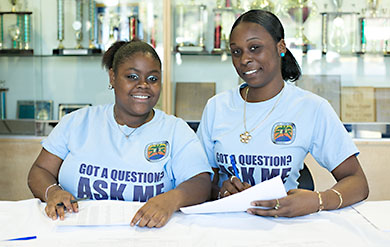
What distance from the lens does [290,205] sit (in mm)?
1388

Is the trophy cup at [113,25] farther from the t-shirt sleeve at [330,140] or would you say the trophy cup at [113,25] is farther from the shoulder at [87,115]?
the t-shirt sleeve at [330,140]

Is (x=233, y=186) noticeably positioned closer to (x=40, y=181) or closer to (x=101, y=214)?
(x=101, y=214)

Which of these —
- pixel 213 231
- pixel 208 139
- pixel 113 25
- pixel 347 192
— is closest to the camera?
pixel 213 231

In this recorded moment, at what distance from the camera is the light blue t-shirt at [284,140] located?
1.75 meters

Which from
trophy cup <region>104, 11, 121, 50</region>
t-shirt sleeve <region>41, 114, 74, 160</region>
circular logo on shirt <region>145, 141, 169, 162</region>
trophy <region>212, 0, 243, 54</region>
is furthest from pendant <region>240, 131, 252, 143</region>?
trophy cup <region>104, 11, 121, 50</region>

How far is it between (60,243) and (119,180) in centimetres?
48

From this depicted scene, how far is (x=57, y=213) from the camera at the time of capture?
4.59 ft

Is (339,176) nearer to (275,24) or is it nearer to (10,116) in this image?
(275,24)

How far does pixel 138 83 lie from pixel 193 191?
0.44m

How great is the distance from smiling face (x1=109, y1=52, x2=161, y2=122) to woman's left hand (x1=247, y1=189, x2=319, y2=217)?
0.57m

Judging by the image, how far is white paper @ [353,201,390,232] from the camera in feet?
4.38

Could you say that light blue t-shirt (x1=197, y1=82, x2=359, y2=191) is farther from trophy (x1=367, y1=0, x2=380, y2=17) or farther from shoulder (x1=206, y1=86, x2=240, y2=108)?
trophy (x1=367, y1=0, x2=380, y2=17)

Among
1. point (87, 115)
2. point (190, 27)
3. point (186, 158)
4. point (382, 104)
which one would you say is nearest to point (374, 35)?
point (382, 104)

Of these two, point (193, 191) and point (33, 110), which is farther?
point (33, 110)
